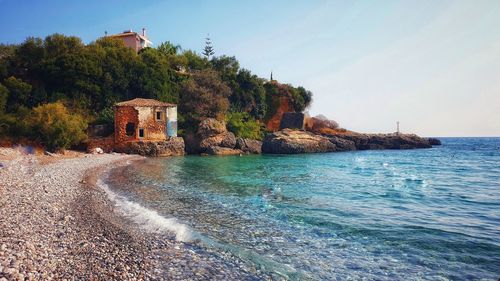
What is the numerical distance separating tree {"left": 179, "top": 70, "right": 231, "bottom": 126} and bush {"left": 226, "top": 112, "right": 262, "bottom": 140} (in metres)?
3.17

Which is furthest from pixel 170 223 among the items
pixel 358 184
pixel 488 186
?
pixel 488 186

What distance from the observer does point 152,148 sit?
39.3m

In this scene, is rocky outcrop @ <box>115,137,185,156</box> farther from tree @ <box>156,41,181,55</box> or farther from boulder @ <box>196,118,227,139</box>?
tree @ <box>156,41,181,55</box>

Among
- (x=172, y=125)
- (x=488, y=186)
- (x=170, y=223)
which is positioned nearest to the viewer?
(x=170, y=223)

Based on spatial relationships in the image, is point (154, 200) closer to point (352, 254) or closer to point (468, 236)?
point (352, 254)

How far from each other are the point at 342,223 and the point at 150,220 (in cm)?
630

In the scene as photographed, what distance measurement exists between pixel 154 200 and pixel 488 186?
18738 millimetres

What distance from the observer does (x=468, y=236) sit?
30.0 ft

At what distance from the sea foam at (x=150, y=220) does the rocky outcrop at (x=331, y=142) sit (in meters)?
37.4

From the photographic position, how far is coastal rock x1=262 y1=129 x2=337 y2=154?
49.3m

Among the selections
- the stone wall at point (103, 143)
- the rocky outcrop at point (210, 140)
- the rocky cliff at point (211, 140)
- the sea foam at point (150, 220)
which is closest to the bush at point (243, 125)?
the rocky cliff at point (211, 140)

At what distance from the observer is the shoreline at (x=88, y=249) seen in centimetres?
594

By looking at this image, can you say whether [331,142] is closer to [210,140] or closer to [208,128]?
[210,140]

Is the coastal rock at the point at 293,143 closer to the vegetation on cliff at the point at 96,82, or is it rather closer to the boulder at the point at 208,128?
the vegetation on cliff at the point at 96,82
